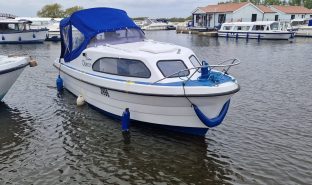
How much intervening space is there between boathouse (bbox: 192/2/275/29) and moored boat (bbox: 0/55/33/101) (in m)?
54.1

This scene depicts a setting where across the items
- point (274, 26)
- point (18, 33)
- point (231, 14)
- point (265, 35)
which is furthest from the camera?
point (231, 14)

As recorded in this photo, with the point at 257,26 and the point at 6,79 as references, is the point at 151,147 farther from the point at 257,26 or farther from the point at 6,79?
the point at 257,26

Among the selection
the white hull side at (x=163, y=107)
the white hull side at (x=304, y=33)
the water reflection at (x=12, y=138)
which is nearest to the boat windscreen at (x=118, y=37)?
the white hull side at (x=163, y=107)

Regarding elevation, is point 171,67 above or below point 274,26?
below

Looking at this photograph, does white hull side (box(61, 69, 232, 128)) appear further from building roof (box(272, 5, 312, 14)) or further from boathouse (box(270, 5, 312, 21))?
building roof (box(272, 5, 312, 14))

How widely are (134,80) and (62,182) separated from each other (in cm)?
415

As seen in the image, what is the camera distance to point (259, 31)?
151ft

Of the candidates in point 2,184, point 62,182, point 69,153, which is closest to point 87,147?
point 69,153

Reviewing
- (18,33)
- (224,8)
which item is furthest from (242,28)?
(18,33)

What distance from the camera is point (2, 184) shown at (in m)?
8.17

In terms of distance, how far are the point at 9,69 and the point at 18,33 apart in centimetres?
3215

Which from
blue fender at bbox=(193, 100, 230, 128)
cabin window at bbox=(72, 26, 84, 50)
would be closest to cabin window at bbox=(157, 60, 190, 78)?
blue fender at bbox=(193, 100, 230, 128)

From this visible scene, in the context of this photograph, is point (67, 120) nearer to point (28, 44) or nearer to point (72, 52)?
point (72, 52)

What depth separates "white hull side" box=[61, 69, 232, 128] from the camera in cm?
969
